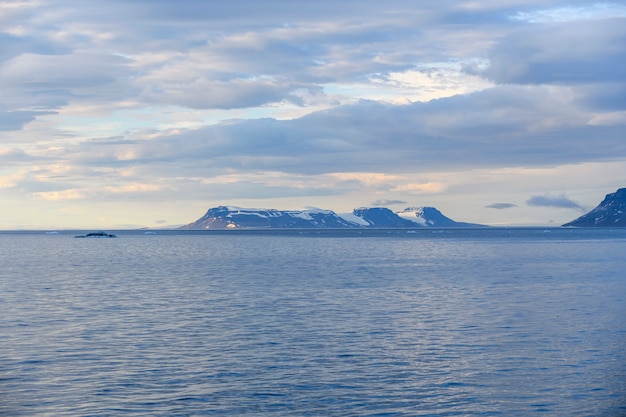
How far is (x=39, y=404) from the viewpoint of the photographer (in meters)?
31.6

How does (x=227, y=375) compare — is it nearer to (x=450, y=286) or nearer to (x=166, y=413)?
(x=166, y=413)

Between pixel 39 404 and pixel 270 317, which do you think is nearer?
pixel 39 404

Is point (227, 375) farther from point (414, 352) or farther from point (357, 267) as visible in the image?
point (357, 267)

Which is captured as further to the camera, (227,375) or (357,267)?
(357,267)

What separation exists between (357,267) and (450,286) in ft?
130

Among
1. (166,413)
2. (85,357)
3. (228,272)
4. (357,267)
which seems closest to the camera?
(166,413)

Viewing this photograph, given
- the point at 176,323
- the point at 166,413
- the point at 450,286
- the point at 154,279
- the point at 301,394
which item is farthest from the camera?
the point at 154,279

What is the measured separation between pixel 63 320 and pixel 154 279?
43.2 m

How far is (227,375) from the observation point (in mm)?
36500

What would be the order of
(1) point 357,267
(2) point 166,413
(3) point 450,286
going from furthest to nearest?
(1) point 357,267 < (3) point 450,286 < (2) point 166,413

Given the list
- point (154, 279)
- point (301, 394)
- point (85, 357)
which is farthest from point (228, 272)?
point (301, 394)

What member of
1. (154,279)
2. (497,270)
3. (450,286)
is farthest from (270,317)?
(497,270)

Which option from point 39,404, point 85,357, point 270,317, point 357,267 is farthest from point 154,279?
point 39,404

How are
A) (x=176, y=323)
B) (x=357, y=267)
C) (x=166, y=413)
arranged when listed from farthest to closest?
(x=357, y=267) → (x=176, y=323) → (x=166, y=413)
